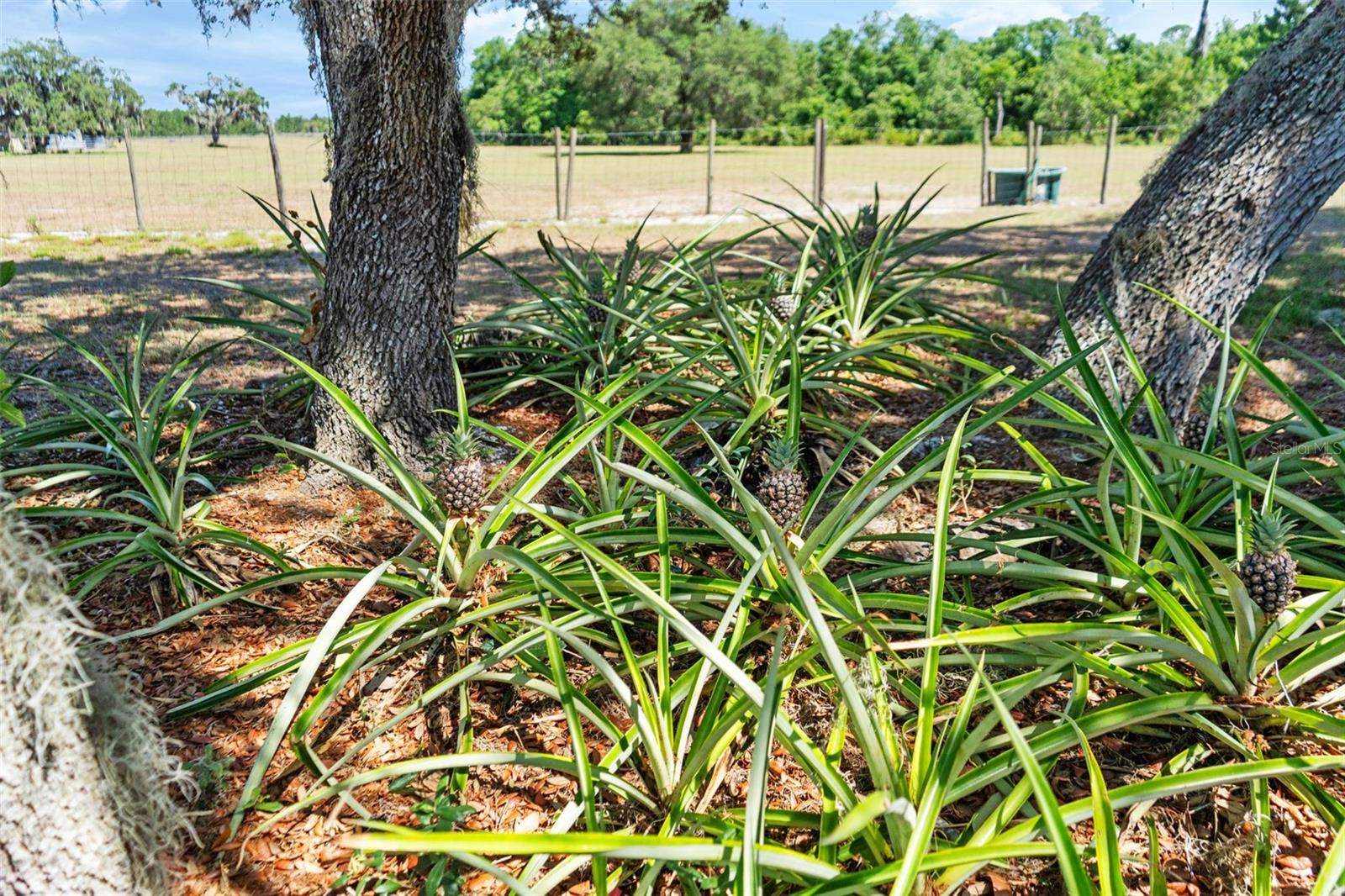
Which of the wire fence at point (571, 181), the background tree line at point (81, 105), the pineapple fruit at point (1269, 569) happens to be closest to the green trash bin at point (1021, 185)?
the wire fence at point (571, 181)

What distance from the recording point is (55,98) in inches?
358

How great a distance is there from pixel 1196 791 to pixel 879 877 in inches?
32.5

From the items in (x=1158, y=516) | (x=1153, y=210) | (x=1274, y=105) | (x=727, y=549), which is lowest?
(x=727, y=549)

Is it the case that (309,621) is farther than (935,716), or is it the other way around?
(309,621)

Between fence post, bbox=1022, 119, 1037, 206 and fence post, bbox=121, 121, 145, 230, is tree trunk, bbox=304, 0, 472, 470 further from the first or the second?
fence post, bbox=1022, 119, 1037, 206

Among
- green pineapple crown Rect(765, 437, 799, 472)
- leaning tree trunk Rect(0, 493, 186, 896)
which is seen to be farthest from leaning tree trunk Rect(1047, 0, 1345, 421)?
leaning tree trunk Rect(0, 493, 186, 896)

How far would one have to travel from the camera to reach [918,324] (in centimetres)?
395

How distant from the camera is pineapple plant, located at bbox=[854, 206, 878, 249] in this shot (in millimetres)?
4297

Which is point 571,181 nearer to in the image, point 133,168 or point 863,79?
point 133,168

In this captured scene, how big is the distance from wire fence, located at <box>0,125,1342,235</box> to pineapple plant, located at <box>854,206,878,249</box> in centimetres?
44

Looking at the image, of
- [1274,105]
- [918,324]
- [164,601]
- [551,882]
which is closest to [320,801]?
[551,882]

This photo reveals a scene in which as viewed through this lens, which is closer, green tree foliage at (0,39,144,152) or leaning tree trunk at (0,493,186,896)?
leaning tree trunk at (0,493,186,896)

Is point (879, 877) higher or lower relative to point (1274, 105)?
lower

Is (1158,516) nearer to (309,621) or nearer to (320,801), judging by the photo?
(320,801)
